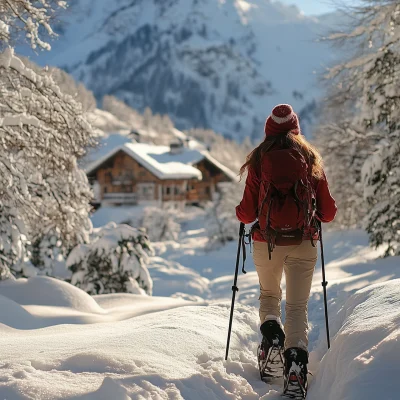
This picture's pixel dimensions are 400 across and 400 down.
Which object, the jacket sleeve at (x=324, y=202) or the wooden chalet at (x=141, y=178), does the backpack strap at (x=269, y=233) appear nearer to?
the jacket sleeve at (x=324, y=202)

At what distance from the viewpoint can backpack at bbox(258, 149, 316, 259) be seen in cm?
393

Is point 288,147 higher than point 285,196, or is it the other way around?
point 288,147

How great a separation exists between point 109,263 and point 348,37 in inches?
311

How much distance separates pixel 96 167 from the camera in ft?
170

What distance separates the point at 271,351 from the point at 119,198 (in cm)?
5096

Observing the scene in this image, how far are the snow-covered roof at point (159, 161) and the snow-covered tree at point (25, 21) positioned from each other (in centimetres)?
3979

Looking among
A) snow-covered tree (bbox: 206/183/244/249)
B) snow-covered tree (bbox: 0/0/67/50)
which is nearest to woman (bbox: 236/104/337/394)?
snow-covered tree (bbox: 0/0/67/50)

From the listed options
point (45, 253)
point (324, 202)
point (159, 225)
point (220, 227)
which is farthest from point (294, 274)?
point (159, 225)

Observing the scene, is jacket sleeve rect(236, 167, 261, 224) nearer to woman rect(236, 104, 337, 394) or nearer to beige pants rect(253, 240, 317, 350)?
woman rect(236, 104, 337, 394)

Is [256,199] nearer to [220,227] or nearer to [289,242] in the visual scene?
[289,242]

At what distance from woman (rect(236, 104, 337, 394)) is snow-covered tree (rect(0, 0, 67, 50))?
5055 mm

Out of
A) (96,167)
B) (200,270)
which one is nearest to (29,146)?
(200,270)

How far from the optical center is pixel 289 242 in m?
4.03

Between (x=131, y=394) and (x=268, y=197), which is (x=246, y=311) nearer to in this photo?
(x=268, y=197)
